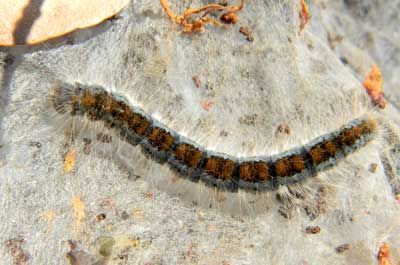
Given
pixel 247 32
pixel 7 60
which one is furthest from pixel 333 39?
pixel 7 60

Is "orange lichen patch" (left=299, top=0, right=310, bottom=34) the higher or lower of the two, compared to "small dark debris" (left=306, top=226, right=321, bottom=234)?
higher

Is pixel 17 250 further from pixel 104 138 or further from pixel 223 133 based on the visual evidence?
pixel 223 133

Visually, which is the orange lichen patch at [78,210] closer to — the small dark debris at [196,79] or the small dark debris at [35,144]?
the small dark debris at [35,144]

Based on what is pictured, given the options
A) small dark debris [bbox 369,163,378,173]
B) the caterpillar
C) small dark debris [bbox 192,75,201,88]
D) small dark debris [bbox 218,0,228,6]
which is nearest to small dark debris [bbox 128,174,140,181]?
the caterpillar

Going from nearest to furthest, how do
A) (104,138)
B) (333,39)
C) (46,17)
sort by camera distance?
(46,17), (104,138), (333,39)

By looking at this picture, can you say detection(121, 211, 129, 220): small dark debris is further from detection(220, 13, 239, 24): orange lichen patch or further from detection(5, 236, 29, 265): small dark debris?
detection(220, 13, 239, 24): orange lichen patch

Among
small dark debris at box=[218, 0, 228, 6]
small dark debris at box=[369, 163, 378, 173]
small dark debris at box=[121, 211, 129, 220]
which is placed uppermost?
small dark debris at box=[218, 0, 228, 6]

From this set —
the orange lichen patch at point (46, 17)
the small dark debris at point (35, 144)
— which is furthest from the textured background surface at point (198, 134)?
the orange lichen patch at point (46, 17)
